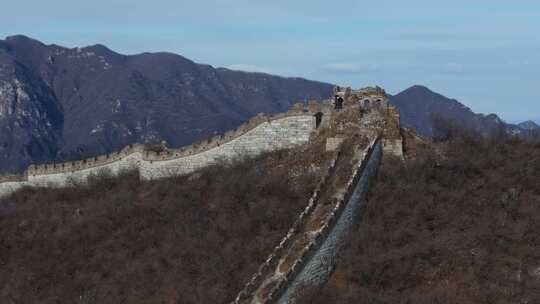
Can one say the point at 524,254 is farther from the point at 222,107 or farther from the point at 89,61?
the point at 89,61

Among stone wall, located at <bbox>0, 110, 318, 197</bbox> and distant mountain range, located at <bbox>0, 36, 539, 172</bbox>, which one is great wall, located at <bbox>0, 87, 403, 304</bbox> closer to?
stone wall, located at <bbox>0, 110, 318, 197</bbox>

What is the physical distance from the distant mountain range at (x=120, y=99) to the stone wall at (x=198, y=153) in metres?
56.3

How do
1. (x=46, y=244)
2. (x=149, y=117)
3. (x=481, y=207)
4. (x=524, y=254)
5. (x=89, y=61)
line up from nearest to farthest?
(x=524, y=254)
(x=481, y=207)
(x=46, y=244)
(x=149, y=117)
(x=89, y=61)

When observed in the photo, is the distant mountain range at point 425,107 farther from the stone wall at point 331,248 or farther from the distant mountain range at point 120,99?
the stone wall at point 331,248

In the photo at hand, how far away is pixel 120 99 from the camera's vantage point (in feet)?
409

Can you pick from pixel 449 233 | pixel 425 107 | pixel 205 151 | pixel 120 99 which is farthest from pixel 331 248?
pixel 120 99

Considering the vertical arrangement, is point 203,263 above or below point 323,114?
below

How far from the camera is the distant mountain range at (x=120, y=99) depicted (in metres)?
111

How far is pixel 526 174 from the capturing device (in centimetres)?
3409

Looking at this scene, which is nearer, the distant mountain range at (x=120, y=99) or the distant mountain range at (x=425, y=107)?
the distant mountain range at (x=425, y=107)

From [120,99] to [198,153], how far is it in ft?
284

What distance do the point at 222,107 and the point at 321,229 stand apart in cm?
9497

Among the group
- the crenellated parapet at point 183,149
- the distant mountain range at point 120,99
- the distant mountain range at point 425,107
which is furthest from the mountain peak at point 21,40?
the crenellated parapet at point 183,149

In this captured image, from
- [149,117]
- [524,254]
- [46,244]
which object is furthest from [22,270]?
[149,117]
